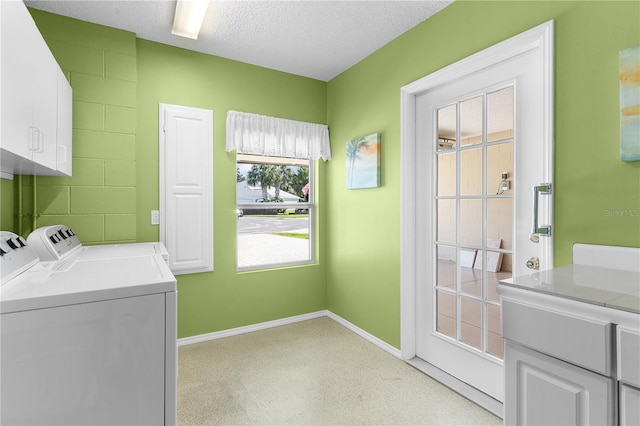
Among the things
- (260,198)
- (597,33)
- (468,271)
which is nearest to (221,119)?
(260,198)

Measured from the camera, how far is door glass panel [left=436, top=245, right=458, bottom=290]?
2.36 m

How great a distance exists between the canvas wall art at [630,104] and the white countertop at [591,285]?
52 centimetres

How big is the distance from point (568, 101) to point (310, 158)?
7.63 feet

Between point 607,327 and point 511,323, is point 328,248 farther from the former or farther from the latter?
point 607,327

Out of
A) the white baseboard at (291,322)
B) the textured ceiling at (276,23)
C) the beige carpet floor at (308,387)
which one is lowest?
the beige carpet floor at (308,387)

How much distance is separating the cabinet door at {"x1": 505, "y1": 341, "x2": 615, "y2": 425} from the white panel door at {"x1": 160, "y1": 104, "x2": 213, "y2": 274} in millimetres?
2513

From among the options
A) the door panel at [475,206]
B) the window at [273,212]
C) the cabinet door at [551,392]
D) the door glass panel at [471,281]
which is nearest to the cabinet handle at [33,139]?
the window at [273,212]

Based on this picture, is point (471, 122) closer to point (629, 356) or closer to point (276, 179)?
point (629, 356)

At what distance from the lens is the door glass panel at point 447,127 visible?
7.71 feet

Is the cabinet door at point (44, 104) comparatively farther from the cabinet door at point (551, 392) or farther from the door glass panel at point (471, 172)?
the door glass panel at point (471, 172)

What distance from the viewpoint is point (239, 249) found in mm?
3285

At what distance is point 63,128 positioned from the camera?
6.69 feet

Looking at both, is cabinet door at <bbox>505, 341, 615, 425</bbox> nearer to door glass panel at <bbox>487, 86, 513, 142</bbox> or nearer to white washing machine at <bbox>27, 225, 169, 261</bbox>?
door glass panel at <bbox>487, 86, 513, 142</bbox>

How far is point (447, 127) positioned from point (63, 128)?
256 cm
